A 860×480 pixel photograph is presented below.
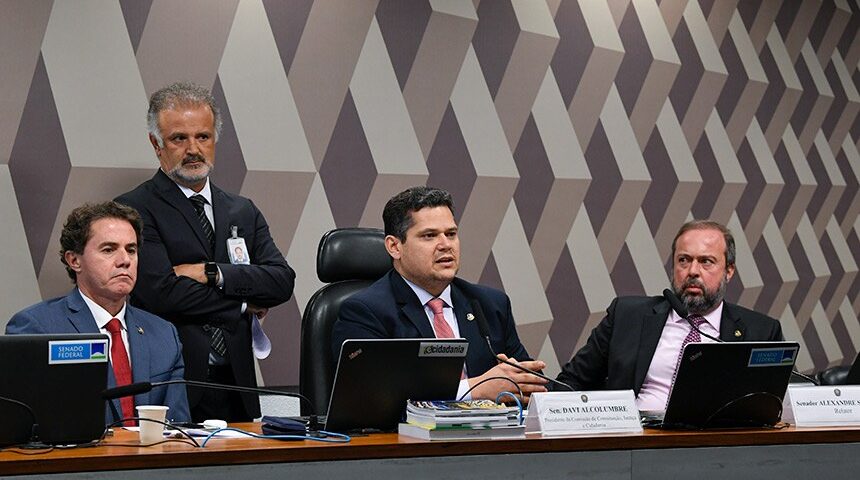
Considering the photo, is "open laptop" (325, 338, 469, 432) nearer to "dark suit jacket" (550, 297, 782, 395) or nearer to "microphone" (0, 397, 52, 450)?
"microphone" (0, 397, 52, 450)

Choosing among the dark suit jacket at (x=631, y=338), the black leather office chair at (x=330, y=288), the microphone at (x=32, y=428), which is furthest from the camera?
the dark suit jacket at (x=631, y=338)

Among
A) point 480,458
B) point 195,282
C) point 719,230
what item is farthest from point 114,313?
point 719,230

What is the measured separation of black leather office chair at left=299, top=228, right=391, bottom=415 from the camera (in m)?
3.26

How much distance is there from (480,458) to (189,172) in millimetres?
1598

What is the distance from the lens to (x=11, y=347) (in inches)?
→ 85.0

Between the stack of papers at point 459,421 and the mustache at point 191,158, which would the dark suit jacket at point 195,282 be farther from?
the stack of papers at point 459,421

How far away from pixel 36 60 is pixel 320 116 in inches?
44.4

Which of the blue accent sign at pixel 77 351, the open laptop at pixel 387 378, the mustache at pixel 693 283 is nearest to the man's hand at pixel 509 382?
the open laptop at pixel 387 378

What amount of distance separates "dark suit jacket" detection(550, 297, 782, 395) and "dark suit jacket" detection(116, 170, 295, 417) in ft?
3.37

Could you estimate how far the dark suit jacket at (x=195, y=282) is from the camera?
10.9ft

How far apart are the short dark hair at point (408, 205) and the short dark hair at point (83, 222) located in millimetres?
752

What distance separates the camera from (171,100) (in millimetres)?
3549

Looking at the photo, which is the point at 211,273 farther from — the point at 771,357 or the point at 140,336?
the point at 771,357

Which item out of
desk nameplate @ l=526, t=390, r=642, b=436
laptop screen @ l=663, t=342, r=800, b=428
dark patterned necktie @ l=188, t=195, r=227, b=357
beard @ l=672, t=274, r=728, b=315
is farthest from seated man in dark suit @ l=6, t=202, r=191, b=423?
beard @ l=672, t=274, r=728, b=315
